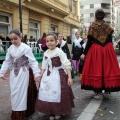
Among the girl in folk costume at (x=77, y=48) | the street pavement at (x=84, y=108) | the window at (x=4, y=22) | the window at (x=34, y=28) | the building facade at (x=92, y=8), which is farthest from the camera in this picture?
the building facade at (x=92, y=8)

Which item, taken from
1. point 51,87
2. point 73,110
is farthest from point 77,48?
point 51,87

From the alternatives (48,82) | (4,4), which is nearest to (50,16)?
(4,4)

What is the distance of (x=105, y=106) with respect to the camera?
4793mm

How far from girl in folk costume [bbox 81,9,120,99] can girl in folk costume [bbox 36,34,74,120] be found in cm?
121

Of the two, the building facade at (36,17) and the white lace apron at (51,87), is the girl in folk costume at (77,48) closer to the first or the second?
the white lace apron at (51,87)

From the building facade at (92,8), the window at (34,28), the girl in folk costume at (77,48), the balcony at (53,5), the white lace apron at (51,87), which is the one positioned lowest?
the white lace apron at (51,87)

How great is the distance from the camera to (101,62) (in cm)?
509

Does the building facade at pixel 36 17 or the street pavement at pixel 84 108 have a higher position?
the building facade at pixel 36 17

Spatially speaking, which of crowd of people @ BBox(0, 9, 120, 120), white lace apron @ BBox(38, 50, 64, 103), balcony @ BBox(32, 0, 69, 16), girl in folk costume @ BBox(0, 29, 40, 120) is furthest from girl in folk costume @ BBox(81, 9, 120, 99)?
balcony @ BBox(32, 0, 69, 16)

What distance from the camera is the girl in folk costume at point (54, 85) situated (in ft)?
12.4

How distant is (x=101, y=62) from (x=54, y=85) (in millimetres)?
1627

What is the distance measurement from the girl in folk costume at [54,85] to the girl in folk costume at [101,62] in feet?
3.96

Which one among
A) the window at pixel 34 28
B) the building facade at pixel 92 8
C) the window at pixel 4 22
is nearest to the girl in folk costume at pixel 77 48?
the window at pixel 4 22

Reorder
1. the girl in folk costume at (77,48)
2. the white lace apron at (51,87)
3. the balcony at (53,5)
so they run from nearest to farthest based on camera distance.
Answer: the white lace apron at (51,87), the girl in folk costume at (77,48), the balcony at (53,5)
